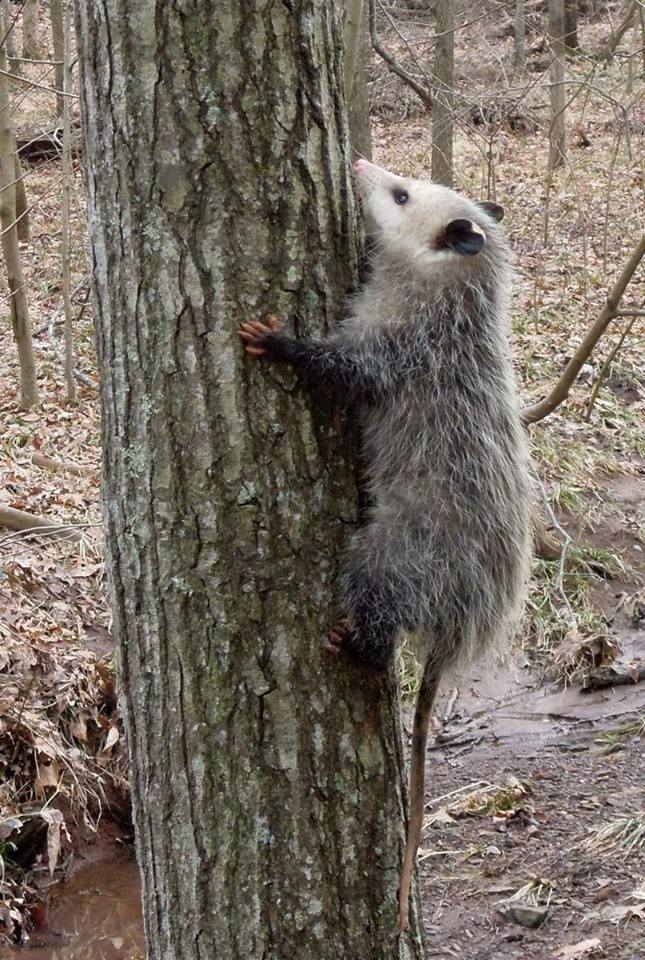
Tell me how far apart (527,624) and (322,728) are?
12.5 ft

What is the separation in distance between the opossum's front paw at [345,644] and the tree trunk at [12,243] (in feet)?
16.3

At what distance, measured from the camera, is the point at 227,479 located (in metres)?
1.73

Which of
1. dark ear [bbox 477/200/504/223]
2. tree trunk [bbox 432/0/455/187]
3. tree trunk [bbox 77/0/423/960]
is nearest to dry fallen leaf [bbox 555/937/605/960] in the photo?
tree trunk [bbox 77/0/423/960]

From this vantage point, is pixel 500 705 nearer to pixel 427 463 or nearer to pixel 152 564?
pixel 427 463

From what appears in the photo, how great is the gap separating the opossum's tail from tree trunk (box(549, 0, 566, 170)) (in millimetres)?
7680

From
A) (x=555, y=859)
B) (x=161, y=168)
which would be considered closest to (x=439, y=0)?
(x=555, y=859)

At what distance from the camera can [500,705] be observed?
5.09 m

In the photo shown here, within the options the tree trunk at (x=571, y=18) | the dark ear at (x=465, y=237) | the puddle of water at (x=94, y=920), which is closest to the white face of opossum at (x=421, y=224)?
the dark ear at (x=465, y=237)

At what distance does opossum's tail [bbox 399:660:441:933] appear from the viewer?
73.0 inches

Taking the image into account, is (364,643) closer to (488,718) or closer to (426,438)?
(426,438)

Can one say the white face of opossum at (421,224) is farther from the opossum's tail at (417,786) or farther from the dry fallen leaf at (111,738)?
the dry fallen leaf at (111,738)

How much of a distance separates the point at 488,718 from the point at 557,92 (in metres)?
7.52

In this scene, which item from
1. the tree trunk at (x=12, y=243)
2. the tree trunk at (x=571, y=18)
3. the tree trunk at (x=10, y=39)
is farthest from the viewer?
the tree trunk at (x=571, y=18)

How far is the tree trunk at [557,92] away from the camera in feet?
30.7
